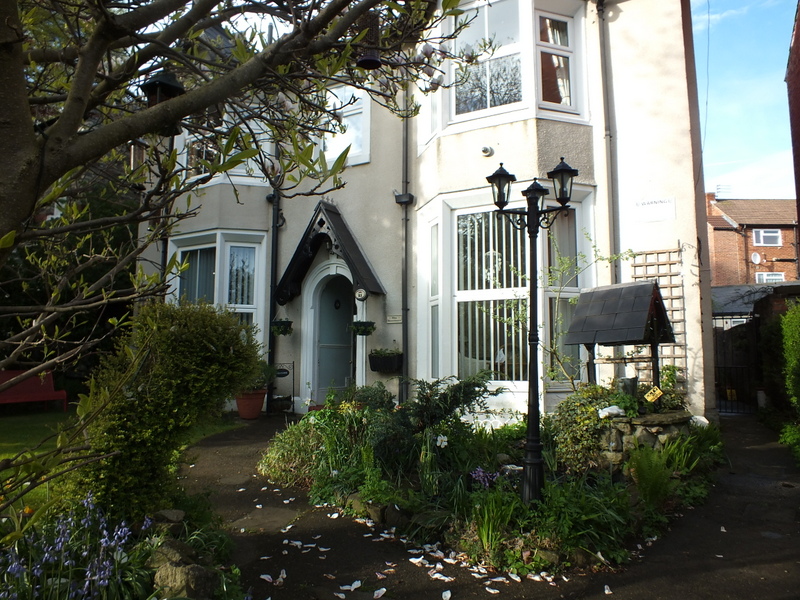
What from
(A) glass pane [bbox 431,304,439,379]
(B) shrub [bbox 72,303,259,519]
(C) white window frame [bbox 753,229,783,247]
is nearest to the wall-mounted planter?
(A) glass pane [bbox 431,304,439,379]

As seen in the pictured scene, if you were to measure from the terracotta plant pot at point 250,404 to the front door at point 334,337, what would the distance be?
40.7 inches

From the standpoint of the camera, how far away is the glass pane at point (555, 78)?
8.73 meters

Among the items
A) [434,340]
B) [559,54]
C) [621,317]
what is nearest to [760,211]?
[559,54]

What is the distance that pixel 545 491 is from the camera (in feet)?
16.6

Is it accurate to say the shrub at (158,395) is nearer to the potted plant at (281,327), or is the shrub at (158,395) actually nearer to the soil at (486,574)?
the soil at (486,574)

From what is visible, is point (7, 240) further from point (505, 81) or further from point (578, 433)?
point (505, 81)

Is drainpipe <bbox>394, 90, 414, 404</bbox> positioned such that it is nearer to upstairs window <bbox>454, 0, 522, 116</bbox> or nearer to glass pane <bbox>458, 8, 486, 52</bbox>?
upstairs window <bbox>454, 0, 522, 116</bbox>

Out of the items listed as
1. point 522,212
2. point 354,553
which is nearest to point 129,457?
point 354,553

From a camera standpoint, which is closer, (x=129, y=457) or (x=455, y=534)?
(x=129, y=457)

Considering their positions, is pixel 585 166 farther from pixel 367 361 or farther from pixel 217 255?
pixel 217 255

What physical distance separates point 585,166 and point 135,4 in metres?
6.61

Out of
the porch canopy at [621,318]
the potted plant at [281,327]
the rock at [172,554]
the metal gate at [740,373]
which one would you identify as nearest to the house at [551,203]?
the porch canopy at [621,318]

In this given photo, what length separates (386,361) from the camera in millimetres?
9234

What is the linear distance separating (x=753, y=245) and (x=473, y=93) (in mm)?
28170
